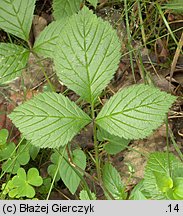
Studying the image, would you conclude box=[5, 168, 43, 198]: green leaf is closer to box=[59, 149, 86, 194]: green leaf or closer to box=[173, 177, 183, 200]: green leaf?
box=[59, 149, 86, 194]: green leaf

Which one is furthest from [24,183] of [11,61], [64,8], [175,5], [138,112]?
[175,5]

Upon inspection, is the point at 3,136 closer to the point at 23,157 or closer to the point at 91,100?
the point at 23,157

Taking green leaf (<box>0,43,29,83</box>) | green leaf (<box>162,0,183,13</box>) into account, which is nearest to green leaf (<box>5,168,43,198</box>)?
green leaf (<box>0,43,29,83</box>)

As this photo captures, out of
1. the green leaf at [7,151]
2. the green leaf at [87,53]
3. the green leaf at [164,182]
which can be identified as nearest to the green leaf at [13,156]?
the green leaf at [7,151]

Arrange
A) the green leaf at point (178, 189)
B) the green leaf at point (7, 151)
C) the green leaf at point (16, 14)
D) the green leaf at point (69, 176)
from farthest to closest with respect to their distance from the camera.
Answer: the green leaf at point (7, 151)
the green leaf at point (69, 176)
the green leaf at point (16, 14)
the green leaf at point (178, 189)

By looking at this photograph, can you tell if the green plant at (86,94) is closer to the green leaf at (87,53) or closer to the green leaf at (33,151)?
the green leaf at (87,53)
